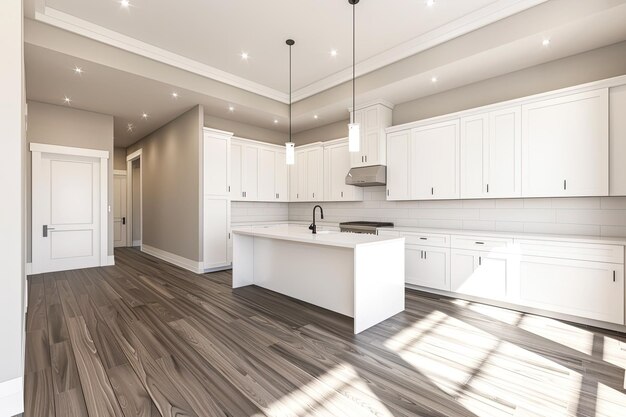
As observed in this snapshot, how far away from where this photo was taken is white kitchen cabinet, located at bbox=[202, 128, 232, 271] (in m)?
5.50

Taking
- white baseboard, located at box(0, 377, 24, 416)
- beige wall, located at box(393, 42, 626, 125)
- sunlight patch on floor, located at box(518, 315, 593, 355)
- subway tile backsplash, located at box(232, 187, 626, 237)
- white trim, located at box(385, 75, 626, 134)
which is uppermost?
beige wall, located at box(393, 42, 626, 125)

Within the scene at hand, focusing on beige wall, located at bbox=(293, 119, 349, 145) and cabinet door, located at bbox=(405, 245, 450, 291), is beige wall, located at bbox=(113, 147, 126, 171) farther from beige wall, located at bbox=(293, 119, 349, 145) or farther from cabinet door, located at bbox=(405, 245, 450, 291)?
cabinet door, located at bbox=(405, 245, 450, 291)

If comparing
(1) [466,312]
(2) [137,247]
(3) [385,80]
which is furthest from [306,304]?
(2) [137,247]

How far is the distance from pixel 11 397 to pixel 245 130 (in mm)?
5696

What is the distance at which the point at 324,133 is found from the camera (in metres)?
6.67

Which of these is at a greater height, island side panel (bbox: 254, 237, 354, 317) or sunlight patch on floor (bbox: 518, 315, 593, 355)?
island side panel (bbox: 254, 237, 354, 317)

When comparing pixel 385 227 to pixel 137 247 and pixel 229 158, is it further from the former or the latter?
pixel 137 247

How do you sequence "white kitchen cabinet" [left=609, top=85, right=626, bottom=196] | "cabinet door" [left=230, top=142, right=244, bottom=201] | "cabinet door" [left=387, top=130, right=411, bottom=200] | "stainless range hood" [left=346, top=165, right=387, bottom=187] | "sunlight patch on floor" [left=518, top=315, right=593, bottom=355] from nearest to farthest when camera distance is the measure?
"sunlight patch on floor" [left=518, top=315, right=593, bottom=355] → "white kitchen cabinet" [left=609, top=85, right=626, bottom=196] → "cabinet door" [left=387, top=130, right=411, bottom=200] → "stainless range hood" [left=346, top=165, right=387, bottom=187] → "cabinet door" [left=230, top=142, right=244, bottom=201]

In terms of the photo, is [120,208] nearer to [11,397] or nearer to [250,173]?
[250,173]

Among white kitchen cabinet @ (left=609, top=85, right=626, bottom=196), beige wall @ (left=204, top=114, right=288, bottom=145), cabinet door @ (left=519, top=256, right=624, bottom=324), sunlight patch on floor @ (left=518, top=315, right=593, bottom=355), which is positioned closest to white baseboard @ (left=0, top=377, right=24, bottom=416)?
sunlight patch on floor @ (left=518, top=315, right=593, bottom=355)

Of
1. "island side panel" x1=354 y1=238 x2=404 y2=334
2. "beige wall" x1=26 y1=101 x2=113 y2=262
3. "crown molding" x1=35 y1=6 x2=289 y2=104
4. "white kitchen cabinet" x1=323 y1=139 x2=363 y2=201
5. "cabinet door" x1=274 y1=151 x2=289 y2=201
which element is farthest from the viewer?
"cabinet door" x1=274 y1=151 x2=289 y2=201

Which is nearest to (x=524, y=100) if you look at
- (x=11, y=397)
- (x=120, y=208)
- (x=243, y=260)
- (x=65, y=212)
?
(x=243, y=260)

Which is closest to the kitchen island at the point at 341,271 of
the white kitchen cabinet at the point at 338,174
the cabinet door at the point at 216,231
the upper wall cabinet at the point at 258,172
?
the cabinet door at the point at 216,231

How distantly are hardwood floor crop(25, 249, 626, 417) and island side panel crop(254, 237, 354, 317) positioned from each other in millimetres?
178
